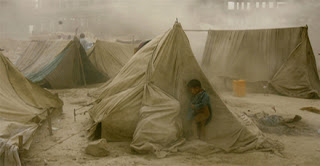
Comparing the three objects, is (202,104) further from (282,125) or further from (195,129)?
(282,125)

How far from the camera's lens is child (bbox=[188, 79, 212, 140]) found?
393 cm

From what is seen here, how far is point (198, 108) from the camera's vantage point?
393 cm

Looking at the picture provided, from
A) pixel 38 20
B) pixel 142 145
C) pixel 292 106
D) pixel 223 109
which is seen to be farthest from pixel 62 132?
pixel 38 20

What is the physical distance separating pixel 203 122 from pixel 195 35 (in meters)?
14.5

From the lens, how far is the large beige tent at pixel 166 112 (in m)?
3.73

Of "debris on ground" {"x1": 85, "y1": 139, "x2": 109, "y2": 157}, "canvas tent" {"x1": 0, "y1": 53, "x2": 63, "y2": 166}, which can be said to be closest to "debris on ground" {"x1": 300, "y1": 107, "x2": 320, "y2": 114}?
"debris on ground" {"x1": 85, "y1": 139, "x2": 109, "y2": 157}

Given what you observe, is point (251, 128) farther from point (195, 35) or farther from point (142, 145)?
point (195, 35)

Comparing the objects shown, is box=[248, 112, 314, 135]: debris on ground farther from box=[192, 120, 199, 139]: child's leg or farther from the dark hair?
the dark hair

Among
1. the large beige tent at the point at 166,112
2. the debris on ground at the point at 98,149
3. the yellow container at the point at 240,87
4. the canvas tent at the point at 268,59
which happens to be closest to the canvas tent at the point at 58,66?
the canvas tent at the point at 268,59

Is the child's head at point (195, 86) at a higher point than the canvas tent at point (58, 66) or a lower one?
higher

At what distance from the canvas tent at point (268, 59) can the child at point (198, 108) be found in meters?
5.07

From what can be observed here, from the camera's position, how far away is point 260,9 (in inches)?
764

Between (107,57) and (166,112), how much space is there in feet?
25.0

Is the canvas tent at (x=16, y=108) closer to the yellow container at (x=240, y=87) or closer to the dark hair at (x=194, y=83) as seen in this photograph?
the dark hair at (x=194, y=83)
